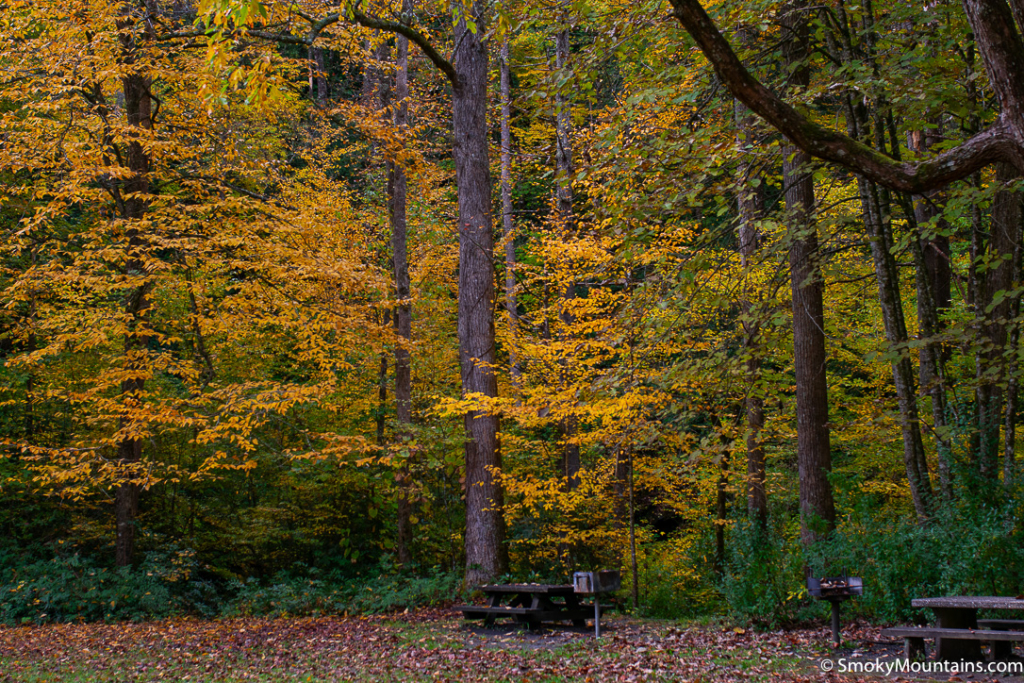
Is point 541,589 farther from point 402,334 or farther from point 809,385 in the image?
point 402,334

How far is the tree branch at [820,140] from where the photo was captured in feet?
13.8

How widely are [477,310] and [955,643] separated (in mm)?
7660

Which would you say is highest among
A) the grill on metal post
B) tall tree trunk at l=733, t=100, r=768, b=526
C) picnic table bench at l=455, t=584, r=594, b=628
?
tall tree trunk at l=733, t=100, r=768, b=526

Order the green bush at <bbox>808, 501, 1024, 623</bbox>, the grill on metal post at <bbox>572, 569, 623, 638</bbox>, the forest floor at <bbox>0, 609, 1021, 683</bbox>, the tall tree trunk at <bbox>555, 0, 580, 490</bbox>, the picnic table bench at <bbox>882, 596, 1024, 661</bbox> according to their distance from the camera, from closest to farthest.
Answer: the picnic table bench at <bbox>882, 596, 1024, 661</bbox> → the forest floor at <bbox>0, 609, 1021, 683</bbox> → the green bush at <bbox>808, 501, 1024, 623</bbox> → the grill on metal post at <bbox>572, 569, 623, 638</bbox> → the tall tree trunk at <bbox>555, 0, 580, 490</bbox>

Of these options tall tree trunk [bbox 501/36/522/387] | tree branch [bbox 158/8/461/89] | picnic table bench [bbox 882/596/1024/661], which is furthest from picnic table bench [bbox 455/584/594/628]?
tree branch [bbox 158/8/461/89]

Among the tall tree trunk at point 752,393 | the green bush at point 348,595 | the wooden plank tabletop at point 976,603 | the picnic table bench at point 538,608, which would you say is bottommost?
the green bush at point 348,595

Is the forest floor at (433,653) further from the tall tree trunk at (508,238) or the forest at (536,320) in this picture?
the tall tree trunk at (508,238)

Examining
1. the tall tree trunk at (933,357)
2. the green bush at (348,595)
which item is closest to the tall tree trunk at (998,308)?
the tall tree trunk at (933,357)

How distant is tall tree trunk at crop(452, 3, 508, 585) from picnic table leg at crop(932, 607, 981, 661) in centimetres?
678

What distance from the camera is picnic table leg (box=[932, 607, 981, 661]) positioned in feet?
18.0

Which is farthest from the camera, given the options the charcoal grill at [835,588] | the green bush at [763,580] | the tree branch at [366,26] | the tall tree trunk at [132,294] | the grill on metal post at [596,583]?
the tall tree trunk at [132,294]

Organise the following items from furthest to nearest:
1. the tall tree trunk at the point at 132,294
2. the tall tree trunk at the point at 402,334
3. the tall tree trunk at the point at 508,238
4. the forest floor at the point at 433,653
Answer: the tall tree trunk at the point at 402,334 < the tall tree trunk at the point at 508,238 < the tall tree trunk at the point at 132,294 < the forest floor at the point at 433,653

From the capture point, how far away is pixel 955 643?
551 centimetres

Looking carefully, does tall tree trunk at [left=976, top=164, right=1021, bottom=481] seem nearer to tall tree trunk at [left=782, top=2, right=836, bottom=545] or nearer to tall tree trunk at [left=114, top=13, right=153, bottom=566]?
tall tree trunk at [left=782, top=2, right=836, bottom=545]
